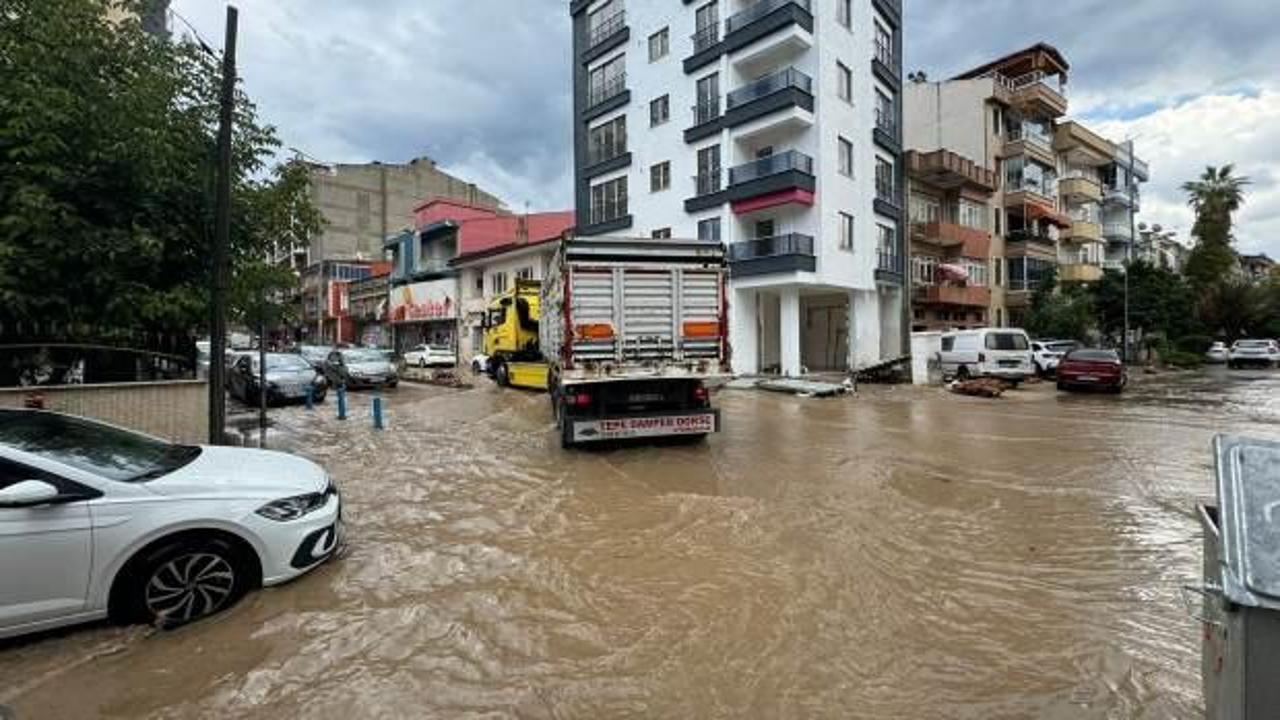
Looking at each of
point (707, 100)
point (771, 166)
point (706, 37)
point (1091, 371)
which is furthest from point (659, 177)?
point (1091, 371)

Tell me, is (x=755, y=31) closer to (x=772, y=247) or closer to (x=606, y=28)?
(x=772, y=247)

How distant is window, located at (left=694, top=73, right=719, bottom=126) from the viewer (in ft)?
90.3

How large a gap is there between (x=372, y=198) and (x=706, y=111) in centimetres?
4317

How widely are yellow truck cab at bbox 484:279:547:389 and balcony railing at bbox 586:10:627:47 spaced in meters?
18.7

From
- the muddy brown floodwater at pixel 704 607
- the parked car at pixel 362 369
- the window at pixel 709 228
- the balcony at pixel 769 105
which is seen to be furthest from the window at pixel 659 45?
the muddy brown floodwater at pixel 704 607

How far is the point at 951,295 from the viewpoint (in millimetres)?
31844

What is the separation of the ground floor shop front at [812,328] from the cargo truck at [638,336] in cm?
1543

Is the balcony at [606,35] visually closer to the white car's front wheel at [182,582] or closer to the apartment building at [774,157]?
the apartment building at [774,157]

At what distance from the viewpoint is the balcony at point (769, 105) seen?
24.6m

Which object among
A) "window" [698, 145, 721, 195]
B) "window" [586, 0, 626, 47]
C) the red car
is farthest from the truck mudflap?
"window" [586, 0, 626, 47]

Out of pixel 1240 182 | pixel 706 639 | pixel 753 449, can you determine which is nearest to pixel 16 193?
pixel 706 639

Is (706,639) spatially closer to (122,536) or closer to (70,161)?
(122,536)

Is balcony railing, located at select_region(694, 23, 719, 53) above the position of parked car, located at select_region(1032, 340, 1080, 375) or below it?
above

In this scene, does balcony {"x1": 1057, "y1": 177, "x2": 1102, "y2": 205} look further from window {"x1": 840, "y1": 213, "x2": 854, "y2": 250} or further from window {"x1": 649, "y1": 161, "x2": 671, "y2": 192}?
window {"x1": 649, "y1": 161, "x2": 671, "y2": 192}
